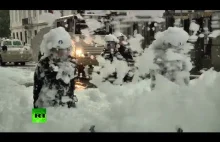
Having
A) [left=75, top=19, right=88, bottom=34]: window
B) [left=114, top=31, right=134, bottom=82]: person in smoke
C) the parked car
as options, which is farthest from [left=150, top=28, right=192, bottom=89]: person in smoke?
the parked car

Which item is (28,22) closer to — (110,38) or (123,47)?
(110,38)

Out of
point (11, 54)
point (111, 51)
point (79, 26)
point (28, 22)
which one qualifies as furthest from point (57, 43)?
point (11, 54)

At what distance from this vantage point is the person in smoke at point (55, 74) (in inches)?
223

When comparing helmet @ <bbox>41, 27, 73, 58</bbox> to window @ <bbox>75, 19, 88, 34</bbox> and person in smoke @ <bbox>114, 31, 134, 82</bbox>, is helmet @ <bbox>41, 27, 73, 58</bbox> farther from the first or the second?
window @ <bbox>75, 19, 88, 34</bbox>

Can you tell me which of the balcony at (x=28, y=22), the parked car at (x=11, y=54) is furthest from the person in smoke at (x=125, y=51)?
the parked car at (x=11, y=54)

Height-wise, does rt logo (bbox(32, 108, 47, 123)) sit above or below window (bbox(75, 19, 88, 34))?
below

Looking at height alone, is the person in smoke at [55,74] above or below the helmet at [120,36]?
below

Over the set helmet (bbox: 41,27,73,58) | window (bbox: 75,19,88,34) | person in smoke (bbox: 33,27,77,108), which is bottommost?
person in smoke (bbox: 33,27,77,108)

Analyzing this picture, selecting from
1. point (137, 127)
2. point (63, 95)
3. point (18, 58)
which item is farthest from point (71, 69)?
point (18, 58)

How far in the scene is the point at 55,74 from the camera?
587 cm

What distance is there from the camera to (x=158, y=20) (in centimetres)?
608

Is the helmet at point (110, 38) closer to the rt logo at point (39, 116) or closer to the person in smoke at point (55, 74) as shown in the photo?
the person in smoke at point (55, 74)

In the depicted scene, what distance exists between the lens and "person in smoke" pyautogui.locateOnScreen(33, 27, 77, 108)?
223 inches

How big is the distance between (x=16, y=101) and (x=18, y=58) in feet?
30.2
